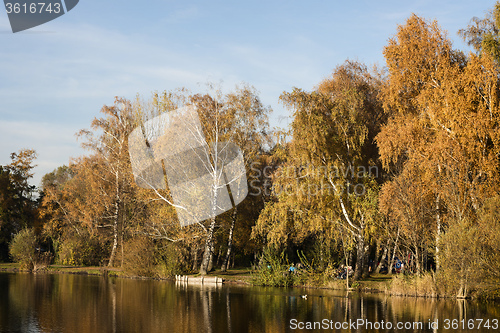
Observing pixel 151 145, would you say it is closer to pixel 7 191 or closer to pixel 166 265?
pixel 166 265

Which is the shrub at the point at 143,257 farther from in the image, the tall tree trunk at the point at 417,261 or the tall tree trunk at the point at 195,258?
the tall tree trunk at the point at 417,261

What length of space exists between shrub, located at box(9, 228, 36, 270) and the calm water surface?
1438 centimetres

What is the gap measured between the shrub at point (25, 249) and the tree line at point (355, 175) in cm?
21

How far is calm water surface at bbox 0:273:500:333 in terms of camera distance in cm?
1482

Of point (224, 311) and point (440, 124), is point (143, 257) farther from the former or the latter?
point (440, 124)

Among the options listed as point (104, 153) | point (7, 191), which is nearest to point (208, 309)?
point (104, 153)

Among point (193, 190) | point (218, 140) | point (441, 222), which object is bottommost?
point (441, 222)

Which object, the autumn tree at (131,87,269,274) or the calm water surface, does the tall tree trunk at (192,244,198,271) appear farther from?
the calm water surface

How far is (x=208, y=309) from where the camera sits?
62.1ft

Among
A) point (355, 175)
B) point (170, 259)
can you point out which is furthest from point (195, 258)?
point (355, 175)

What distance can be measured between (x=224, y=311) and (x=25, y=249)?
88.3 ft

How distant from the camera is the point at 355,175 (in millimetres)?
30094

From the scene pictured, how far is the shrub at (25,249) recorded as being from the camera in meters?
39.8

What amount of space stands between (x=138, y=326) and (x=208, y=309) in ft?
15.0
